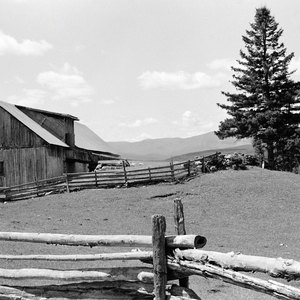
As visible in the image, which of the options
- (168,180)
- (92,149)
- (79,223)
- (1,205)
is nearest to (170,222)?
(79,223)

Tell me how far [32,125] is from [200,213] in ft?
61.1

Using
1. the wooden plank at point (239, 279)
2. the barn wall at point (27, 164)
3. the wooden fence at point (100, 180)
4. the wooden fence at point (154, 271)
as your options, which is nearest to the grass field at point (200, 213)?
the wooden fence at point (100, 180)

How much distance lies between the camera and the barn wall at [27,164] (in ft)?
120

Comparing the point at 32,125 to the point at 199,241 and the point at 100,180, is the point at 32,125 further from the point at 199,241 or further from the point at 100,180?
the point at 199,241

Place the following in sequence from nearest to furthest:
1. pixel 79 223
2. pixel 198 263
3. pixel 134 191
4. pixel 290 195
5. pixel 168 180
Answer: pixel 198 263 → pixel 79 223 → pixel 290 195 → pixel 134 191 → pixel 168 180

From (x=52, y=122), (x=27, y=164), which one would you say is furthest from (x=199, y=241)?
(x=52, y=122)

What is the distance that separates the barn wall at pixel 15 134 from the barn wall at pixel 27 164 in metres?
0.40

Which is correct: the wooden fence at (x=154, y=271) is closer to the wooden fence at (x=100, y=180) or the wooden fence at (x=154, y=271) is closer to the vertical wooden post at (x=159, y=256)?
the vertical wooden post at (x=159, y=256)

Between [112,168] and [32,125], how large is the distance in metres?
7.37

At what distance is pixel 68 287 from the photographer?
7781mm

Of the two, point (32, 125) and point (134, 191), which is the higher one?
point (32, 125)

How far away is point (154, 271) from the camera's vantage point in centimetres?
681

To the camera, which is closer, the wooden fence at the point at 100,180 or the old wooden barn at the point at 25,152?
the wooden fence at the point at 100,180

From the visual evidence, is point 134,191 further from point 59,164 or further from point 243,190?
point 59,164
